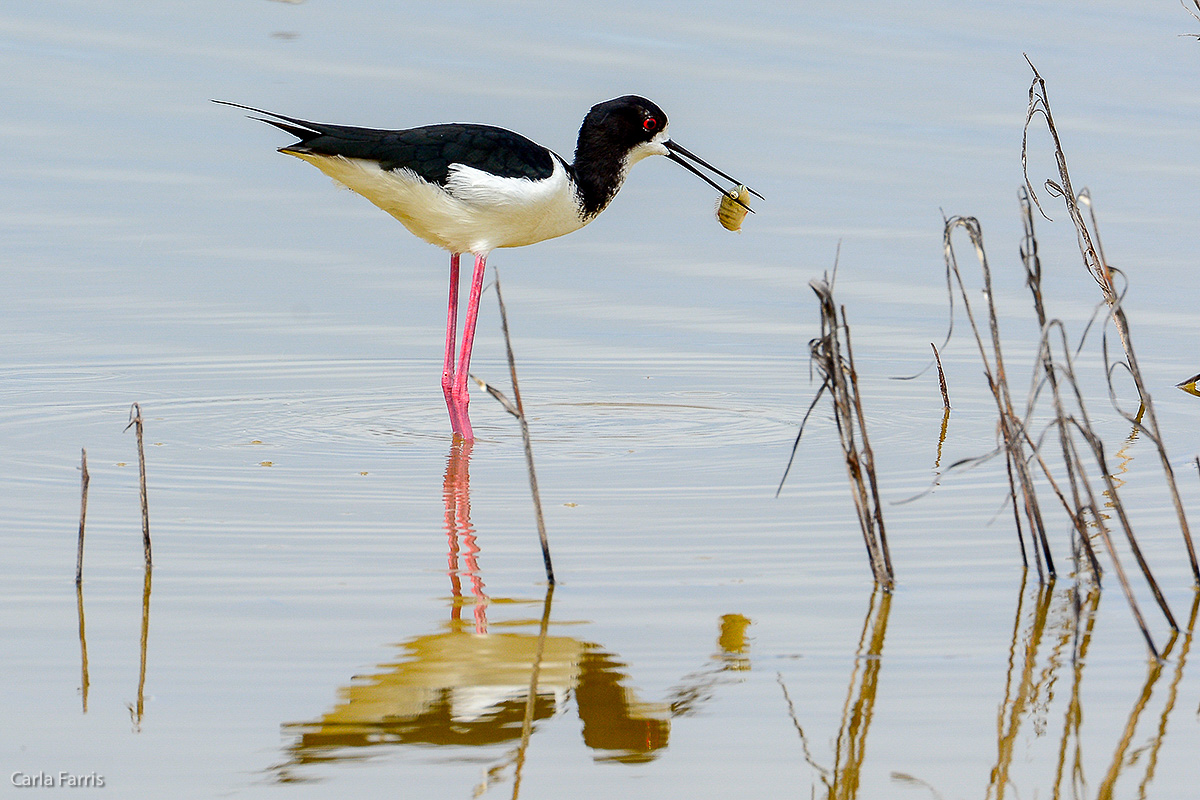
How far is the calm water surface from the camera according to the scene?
434cm

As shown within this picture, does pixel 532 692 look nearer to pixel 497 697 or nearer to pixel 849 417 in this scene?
pixel 497 697

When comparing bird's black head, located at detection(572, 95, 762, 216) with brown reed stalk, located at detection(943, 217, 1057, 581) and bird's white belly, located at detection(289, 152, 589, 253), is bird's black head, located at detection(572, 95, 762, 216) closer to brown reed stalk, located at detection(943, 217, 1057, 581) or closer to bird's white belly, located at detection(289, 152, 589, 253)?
bird's white belly, located at detection(289, 152, 589, 253)

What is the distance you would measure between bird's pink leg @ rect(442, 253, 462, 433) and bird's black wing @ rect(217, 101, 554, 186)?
2.72 feet

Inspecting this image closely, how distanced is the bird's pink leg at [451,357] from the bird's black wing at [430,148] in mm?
829

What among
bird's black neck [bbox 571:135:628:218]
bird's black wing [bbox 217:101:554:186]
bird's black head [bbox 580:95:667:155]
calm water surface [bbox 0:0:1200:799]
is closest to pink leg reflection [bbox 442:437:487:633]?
calm water surface [bbox 0:0:1200:799]

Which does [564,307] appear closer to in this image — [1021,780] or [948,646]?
[948,646]

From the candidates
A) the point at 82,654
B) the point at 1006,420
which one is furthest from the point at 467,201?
the point at 82,654

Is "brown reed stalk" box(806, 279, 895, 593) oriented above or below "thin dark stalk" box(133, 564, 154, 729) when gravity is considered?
above

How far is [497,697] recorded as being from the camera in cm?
461

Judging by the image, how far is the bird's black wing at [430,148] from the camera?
7973 mm

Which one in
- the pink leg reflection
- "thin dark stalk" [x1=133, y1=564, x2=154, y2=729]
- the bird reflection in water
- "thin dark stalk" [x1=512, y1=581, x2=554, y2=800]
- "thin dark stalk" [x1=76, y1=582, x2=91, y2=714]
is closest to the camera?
"thin dark stalk" [x1=512, y1=581, x2=554, y2=800]

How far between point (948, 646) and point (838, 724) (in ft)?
2.19

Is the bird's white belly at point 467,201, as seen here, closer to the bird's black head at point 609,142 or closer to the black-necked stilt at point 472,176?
the black-necked stilt at point 472,176

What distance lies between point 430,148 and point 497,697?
155 inches
